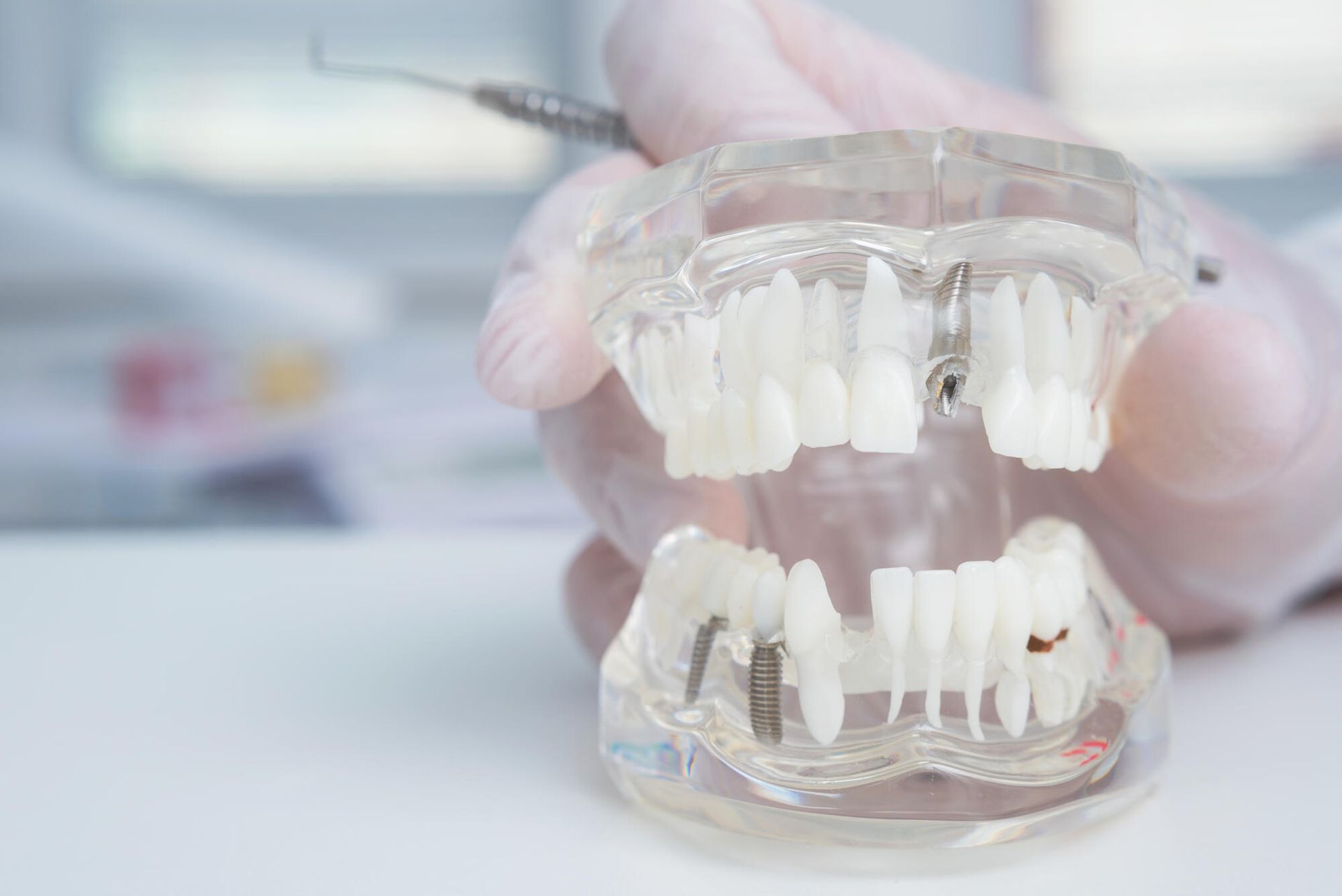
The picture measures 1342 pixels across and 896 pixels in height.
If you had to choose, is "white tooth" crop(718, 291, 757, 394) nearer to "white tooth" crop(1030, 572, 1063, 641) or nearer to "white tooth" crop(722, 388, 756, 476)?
"white tooth" crop(722, 388, 756, 476)

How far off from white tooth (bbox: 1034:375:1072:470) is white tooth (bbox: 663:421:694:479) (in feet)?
0.38

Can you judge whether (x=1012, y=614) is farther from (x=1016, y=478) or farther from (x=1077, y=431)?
(x=1016, y=478)

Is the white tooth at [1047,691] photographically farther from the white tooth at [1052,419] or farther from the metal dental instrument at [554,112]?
the metal dental instrument at [554,112]

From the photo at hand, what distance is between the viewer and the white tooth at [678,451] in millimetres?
428

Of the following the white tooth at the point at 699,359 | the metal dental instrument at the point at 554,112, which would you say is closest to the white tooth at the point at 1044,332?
the white tooth at the point at 699,359

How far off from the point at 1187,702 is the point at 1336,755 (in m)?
0.07

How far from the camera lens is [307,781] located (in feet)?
1.34

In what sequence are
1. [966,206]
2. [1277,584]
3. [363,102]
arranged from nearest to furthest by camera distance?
1. [966,206]
2. [1277,584]
3. [363,102]

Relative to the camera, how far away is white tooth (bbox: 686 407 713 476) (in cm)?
41

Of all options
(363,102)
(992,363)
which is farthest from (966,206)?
(363,102)

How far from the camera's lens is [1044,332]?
0.38 m

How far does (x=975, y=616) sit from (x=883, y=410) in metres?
0.07

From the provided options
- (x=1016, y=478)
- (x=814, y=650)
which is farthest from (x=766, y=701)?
(x=1016, y=478)

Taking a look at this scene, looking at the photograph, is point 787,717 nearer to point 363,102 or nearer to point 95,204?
point 95,204
